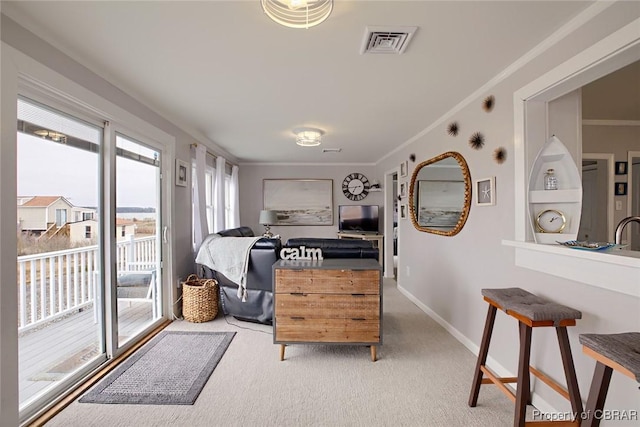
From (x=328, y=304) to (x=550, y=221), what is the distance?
1687 mm

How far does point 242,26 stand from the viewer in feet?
5.33

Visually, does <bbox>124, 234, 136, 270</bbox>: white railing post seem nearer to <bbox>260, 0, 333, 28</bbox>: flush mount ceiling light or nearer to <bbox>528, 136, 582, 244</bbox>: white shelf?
<bbox>260, 0, 333, 28</bbox>: flush mount ceiling light

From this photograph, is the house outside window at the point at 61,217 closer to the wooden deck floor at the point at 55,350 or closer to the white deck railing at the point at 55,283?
the white deck railing at the point at 55,283

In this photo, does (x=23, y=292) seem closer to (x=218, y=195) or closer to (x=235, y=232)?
(x=235, y=232)

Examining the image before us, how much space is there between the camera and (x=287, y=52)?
6.21 feet

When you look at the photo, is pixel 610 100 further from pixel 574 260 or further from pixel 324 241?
pixel 324 241

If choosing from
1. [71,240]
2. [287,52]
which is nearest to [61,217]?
[71,240]

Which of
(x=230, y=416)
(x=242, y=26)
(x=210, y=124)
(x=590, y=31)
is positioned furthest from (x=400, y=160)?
(x=230, y=416)

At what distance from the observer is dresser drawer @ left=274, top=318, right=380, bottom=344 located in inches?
97.0

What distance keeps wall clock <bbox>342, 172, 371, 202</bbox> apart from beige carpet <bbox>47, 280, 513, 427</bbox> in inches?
160

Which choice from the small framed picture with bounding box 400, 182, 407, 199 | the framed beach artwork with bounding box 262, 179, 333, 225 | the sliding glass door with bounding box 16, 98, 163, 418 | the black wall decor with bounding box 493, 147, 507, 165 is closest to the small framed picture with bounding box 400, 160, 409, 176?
the small framed picture with bounding box 400, 182, 407, 199

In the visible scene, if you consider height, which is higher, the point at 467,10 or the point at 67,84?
the point at 467,10

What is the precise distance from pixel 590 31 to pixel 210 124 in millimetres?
3450

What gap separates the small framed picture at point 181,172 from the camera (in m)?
3.49
